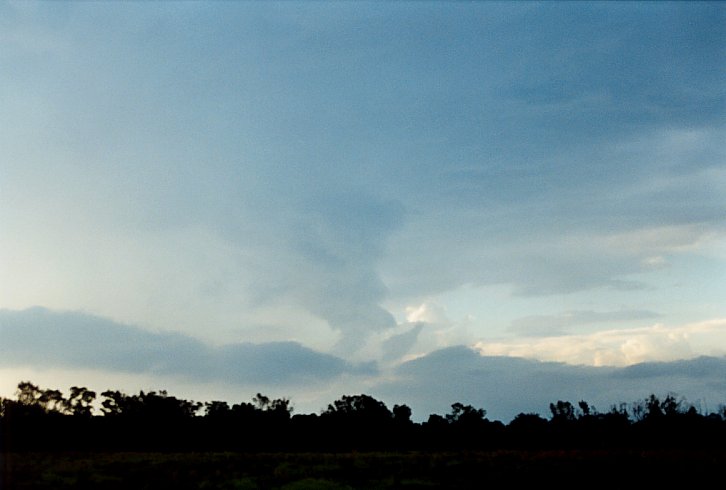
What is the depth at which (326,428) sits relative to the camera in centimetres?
12538

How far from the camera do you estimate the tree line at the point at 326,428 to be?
106 m

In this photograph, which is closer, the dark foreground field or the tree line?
the dark foreground field

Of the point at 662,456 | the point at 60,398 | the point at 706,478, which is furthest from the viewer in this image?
the point at 60,398

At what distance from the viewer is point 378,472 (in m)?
61.9

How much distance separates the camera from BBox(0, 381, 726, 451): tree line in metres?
106

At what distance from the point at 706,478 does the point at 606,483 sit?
24.3 ft

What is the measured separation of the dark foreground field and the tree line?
36.1m

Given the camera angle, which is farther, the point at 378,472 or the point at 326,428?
the point at 326,428

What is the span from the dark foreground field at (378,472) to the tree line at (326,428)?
36.1 meters

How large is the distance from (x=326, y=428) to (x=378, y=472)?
6540 cm

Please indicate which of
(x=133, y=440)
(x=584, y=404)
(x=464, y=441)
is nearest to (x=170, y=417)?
(x=133, y=440)

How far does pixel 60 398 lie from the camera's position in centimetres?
15400

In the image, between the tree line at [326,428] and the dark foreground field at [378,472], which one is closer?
the dark foreground field at [378,472]

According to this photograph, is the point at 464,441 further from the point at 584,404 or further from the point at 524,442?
the point at 584,404
